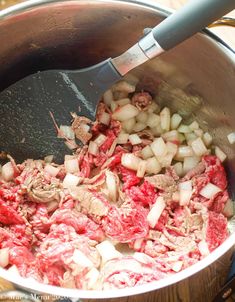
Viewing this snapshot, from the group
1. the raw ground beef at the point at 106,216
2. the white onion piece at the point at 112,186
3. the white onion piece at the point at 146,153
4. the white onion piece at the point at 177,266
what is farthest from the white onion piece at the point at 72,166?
the white onion piece at the point at 177,266

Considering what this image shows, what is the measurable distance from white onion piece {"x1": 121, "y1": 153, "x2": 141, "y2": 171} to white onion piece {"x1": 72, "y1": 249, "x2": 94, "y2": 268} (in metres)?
0.33

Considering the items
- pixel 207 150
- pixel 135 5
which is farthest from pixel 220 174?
pixel 135 5

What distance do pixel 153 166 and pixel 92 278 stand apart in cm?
44

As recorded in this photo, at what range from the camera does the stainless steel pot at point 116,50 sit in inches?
56.1

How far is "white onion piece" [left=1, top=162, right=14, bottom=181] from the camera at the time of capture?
151 centimetres

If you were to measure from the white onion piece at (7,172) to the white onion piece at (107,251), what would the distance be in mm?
345

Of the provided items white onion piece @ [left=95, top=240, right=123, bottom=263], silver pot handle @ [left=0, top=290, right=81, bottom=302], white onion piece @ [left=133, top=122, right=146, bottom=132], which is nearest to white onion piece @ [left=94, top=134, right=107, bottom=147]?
white onion piece @ [left=133, top=122, right=146, bottom=132]

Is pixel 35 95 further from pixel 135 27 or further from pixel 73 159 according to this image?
pixel 135 27

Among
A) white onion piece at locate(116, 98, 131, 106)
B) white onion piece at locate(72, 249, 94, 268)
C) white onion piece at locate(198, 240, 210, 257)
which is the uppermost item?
white onion piece at locate(116, 98, 131, 106)

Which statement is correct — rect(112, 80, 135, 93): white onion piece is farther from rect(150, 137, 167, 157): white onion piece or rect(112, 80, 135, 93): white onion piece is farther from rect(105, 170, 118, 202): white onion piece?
rect(105, 170, 118, 202): white onion piece

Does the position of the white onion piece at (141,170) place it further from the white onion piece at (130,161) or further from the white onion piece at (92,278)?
the white onion piece at (92,278)

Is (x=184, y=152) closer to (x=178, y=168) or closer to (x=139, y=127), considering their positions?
(x=178, y=168)

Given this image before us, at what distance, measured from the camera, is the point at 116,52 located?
1.58 meters

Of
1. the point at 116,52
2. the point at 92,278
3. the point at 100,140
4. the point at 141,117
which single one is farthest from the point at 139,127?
the point at 92,278
